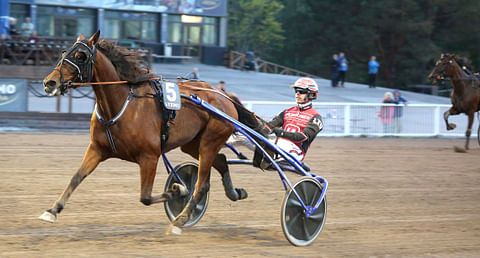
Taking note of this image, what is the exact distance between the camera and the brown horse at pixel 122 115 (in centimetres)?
519

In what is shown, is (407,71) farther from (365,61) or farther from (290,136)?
(290,136)

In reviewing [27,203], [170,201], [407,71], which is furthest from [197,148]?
[407,71]

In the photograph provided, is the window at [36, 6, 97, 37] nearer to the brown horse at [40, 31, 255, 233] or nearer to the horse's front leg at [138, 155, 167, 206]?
the brown horse at [40, 31, 255, 233]

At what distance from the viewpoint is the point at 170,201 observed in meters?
6.18

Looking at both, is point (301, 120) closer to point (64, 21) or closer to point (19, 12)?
point (19, 12)

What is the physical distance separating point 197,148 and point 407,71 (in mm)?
33830

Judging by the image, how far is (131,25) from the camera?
1256 inches

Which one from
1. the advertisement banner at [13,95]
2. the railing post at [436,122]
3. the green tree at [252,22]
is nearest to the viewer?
the advertisement banner at [13,95]

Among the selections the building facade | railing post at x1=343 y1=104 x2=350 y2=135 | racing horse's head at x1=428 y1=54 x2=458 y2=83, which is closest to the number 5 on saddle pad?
racing horse's head at x1=428 y1=54 x2=458 y2=83

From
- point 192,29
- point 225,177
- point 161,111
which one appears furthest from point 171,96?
point 192,29

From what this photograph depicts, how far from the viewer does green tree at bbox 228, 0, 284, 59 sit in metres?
44.6

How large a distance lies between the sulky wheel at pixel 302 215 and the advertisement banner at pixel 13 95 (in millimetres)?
11046

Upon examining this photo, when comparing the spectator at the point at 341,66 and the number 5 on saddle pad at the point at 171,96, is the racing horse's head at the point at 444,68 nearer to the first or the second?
the number 5 on saddle pad at the point at 171,96

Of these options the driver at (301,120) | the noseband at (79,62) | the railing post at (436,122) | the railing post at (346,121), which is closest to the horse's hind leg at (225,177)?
the driver at (301,120)
